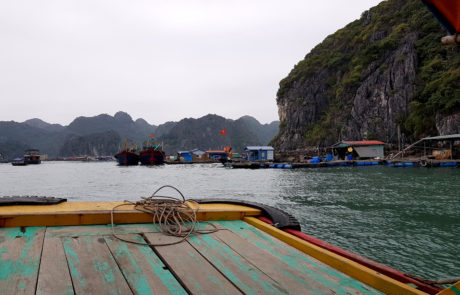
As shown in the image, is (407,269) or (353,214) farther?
(353,214)

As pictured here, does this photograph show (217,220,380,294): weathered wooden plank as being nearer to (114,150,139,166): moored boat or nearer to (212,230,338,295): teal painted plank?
(212,230,338,295): teal painted plank

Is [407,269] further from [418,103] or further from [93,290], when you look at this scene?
[418,103]

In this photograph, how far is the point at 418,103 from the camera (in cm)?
4219

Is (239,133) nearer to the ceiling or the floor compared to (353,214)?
nearer to the ceiling

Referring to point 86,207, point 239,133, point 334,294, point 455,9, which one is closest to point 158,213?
point 86,207

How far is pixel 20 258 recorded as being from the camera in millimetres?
2039

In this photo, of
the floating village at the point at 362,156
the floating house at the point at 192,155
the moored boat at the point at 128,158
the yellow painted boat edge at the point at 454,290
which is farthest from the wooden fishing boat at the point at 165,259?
the floating house at the point at 192,155

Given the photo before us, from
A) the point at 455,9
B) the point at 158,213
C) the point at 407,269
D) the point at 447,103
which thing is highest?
the point at 447,103

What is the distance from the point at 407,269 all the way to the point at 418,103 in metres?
45.2

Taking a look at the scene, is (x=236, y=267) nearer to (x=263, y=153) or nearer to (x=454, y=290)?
(x=454, y=290)

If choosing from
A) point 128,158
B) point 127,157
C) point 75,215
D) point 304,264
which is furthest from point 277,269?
point 128,158

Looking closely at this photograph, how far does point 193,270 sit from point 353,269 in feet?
3.51

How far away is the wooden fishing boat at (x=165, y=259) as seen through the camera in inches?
68.0

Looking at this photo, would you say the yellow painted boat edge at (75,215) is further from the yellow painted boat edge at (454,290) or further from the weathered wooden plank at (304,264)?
the yellow painted boat edge at (454,290)
